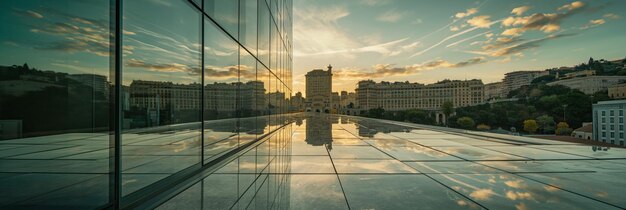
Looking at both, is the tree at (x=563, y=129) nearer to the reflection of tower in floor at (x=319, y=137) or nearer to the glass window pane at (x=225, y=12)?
the reflection of tower in floor at (x=319, y=137)

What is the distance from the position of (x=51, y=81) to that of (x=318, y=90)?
156 m

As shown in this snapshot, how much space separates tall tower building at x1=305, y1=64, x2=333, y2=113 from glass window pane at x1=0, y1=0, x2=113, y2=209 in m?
147

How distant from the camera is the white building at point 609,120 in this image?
86975 mm

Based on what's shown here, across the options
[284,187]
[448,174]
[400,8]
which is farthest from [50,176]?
[400,8]

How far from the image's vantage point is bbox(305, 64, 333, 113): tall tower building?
15621 centimetres

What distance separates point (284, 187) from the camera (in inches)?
174

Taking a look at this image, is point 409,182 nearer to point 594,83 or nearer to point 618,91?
point 618,91

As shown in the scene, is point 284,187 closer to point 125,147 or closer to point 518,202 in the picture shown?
point 518,202

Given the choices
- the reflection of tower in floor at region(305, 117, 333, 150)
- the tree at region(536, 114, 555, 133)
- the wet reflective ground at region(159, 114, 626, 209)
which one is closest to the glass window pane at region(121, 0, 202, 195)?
the wet reflective ground at region(159, 114, 626, 209)

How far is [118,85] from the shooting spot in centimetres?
352

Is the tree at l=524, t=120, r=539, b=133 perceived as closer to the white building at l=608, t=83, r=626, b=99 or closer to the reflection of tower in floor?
the white building at l=608, t=83, r=626, b=99

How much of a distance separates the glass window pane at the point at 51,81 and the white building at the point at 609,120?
128 metres

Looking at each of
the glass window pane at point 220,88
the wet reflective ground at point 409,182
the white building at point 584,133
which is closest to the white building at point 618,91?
the white building at point 584,133

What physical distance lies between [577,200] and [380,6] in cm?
4707
